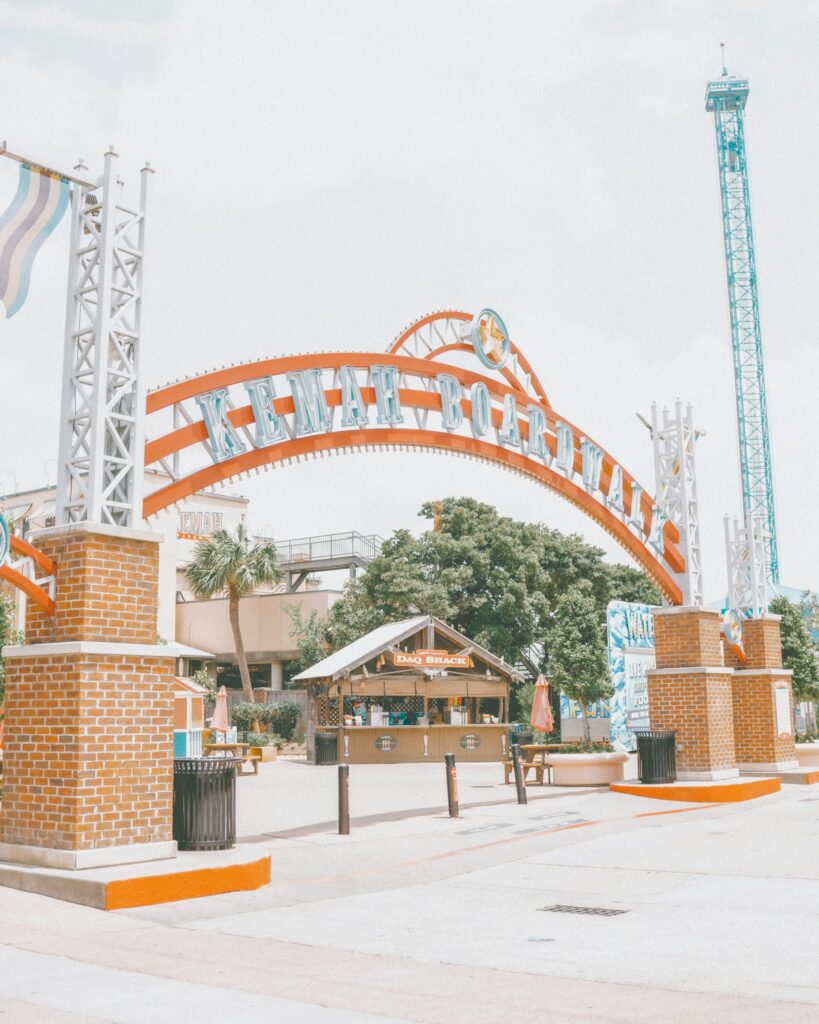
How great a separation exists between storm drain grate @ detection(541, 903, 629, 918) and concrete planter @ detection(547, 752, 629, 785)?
12.3 meters

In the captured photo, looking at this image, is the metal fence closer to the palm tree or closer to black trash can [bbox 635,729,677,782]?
the palm tree

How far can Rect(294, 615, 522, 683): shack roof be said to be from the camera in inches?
1206

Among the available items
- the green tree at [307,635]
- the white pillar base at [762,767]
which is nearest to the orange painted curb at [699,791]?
the white pillar base at [762,767]

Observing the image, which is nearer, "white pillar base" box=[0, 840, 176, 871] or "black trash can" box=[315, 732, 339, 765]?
"white pillar base" box=[0, 840, 176, 871]

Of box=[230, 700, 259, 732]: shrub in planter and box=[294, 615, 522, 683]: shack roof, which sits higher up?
box=[294, 615, 522, 683]: shack roof

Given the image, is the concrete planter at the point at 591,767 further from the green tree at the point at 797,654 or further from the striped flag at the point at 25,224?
the green tree at the point at 797,654

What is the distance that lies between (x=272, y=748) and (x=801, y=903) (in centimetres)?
2703

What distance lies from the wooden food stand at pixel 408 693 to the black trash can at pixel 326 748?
191mm

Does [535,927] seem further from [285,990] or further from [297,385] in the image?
[297,385]

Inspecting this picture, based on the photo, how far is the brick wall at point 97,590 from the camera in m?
9.67

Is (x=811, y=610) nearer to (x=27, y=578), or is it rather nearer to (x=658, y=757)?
(x=658, y=757)

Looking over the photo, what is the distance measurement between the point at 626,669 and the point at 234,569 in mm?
18275

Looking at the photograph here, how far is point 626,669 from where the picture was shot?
95.9 ft

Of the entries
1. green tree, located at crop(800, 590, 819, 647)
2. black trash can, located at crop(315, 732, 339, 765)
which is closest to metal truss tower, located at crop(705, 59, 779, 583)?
green tree, located at crop(800, 590, 819, 647)
